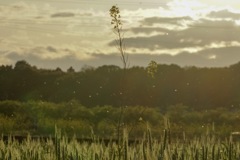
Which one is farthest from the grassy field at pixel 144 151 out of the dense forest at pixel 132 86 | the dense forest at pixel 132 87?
the dense forest at pixel 132 86

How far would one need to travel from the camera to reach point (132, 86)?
67.2 metres

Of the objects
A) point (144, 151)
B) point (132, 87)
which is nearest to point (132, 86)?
point (132, 87)

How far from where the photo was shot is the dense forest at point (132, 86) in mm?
63969

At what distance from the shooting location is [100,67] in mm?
74125

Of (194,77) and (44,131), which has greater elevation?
(194,77)

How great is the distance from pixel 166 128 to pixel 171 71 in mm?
69381

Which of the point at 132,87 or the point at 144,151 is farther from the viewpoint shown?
the point at 132,87

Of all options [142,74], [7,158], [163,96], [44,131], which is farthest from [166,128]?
[142,74]

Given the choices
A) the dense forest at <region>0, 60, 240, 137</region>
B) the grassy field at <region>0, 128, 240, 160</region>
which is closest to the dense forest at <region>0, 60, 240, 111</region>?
the dense forest at <region>0, 60, 240, 137</region>

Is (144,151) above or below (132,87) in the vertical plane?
below

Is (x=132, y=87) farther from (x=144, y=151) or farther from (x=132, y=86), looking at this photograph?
(x=144, y=151)

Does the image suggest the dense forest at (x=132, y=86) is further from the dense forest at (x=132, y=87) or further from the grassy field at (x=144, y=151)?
the grassy field at (x=144, y=151)

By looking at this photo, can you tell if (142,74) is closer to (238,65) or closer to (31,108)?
(238,65)

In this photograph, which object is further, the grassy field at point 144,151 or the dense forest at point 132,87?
the dense forest at point 132,87
